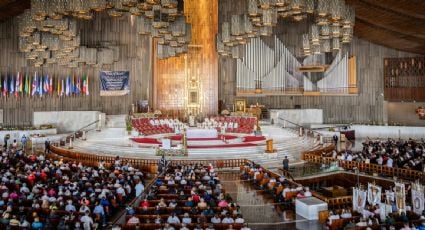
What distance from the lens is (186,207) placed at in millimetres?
9828


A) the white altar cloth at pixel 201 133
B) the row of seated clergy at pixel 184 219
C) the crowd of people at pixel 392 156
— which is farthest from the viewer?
the white altar cloth at pixel 201 133

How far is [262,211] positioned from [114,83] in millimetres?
23419

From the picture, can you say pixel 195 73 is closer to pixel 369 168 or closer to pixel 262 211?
pixel 369 168

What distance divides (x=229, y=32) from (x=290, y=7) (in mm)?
6870

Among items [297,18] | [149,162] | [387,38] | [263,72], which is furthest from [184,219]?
[387,38]

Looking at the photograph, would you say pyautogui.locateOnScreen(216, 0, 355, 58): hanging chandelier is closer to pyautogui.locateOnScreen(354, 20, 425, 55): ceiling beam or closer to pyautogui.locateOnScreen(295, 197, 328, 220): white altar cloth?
pyautogui.locateOnScreen(354, 20, 425, 55): ceiling beam

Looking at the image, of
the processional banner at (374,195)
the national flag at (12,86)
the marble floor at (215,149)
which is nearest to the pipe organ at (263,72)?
the marble floor at (215,149)

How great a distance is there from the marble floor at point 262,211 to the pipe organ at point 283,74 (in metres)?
17.5

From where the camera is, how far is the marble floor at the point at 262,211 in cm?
1023

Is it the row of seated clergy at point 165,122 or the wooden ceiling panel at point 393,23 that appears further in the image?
the row of seated clergy at point 165,122

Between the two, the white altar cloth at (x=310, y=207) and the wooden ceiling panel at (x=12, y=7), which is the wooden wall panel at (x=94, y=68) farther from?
the white altar cloth at (x=310, y=207)

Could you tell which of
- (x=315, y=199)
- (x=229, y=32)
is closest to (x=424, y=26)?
(x=229, y=32)

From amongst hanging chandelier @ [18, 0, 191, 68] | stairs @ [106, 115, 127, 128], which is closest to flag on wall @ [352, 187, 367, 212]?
hanging chandelier @ [18, 0, 191, 68]

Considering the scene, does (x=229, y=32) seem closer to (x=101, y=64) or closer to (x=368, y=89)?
(x=101, y=64)
